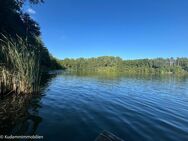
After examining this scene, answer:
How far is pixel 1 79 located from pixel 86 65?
156400mm

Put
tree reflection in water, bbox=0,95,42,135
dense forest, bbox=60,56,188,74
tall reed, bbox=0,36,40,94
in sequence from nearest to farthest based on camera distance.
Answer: tree reflection in water, bbox=0,95,42,135 → tall reed, bbox=0,36,40,94 → dense forest, bbox=60,56,188,74

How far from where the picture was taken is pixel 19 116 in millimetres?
8820

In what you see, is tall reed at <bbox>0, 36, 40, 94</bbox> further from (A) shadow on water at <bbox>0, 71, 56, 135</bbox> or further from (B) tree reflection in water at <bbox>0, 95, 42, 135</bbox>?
(B) tree reflection in water at <bbox>0, 95, 42, 135</bbox>

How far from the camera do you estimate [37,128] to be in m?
7.45

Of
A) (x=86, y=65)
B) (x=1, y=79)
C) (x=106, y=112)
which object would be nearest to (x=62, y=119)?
(x=106, y=112)

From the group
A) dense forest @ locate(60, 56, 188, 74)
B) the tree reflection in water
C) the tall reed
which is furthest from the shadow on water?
dense forest @ locate(60, 56, 188, 74)

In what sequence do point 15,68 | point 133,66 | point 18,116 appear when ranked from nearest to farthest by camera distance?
1. point 18,116
2. point 15,68
3. point 133,66

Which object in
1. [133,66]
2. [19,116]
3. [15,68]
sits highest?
[133,66]

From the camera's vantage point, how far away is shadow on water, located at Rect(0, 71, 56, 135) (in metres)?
7.13

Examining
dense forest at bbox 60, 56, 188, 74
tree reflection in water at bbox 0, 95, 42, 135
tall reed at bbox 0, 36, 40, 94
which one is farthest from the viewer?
dense forest at bbox 60, 56, 188, 74

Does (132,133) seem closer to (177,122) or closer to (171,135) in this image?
(171,135)

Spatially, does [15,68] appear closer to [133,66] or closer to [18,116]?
[18,116]

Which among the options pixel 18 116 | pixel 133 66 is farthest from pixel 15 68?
pixel 133 66

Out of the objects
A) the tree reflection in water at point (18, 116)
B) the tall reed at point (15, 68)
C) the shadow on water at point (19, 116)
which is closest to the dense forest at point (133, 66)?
the tall reed at point (15, 68)
